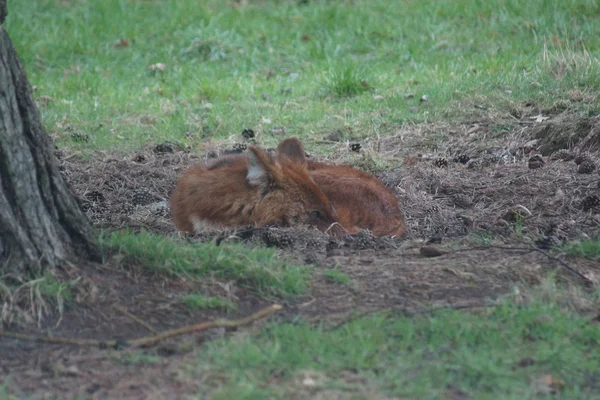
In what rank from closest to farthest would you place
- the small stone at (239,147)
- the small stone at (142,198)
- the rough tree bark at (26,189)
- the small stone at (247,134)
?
the rough tree bark at (26,189), the small stone at (142,198), the small stone at (239,147), the small stone at (247,134)

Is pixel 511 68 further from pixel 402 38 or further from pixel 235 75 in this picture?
pixel 235 75

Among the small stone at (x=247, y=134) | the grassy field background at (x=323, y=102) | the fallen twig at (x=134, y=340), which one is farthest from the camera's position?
the small stone at (x=247, y=134)

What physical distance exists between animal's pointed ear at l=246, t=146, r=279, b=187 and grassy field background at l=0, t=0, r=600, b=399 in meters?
0.99

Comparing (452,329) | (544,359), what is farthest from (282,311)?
(544,359)

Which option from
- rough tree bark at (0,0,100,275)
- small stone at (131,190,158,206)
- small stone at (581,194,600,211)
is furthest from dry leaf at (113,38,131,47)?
rough tree bark at (0,0,100,275)

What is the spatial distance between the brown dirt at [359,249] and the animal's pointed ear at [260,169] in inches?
17.9

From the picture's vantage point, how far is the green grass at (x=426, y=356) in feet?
13.1

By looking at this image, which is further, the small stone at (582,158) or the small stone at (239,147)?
the small stone at (239,147)

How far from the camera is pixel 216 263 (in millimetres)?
5230

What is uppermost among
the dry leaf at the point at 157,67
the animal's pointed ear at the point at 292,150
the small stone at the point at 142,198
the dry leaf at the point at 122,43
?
the dry leaf at the point at 122,43

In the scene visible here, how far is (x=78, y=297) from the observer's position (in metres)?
4.82

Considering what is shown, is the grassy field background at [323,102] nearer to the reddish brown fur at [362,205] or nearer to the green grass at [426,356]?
the green grass at [426,356]

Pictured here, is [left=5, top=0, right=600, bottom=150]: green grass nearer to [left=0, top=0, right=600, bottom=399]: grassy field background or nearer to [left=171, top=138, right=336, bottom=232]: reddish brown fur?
[left=0, top=0, right=600, bottom=399]: grassy field background

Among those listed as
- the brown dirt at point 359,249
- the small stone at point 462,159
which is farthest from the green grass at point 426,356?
the small stone at point 462,159
